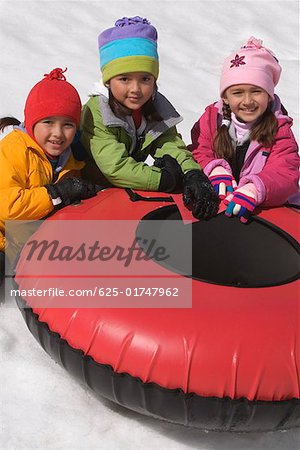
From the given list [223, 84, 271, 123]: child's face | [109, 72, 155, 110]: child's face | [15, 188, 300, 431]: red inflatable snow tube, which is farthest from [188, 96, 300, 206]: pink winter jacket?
[15, 188, 300, 431]: red inflatable snow tube

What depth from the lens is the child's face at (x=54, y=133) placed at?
2203 mm

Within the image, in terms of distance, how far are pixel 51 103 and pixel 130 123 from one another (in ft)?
1.25

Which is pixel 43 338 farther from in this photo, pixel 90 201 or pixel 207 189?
pixel 207 189

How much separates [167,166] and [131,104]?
0.28 m

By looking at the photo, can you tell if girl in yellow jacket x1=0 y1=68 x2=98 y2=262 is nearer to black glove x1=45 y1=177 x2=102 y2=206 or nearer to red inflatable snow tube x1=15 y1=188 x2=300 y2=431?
black glove x1=45 y1=177 x2=102 y2=206

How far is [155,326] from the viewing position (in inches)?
65.7

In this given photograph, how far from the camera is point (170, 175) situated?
234cm

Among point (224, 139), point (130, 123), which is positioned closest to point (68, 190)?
point (130, 123)

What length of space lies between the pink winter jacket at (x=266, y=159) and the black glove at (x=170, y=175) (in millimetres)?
150

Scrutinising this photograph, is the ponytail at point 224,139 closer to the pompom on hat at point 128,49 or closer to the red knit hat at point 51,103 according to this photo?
the pompom on hat at point 128,49

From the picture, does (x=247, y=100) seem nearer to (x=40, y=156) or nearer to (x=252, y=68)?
(x=252, y=68)

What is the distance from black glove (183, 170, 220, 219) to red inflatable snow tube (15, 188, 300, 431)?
43cm

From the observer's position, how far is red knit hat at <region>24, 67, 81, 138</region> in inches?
85.2

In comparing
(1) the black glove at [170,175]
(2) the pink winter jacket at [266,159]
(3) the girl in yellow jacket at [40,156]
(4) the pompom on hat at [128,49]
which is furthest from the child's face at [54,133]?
(2) the pink winter jacket at [266,159]
